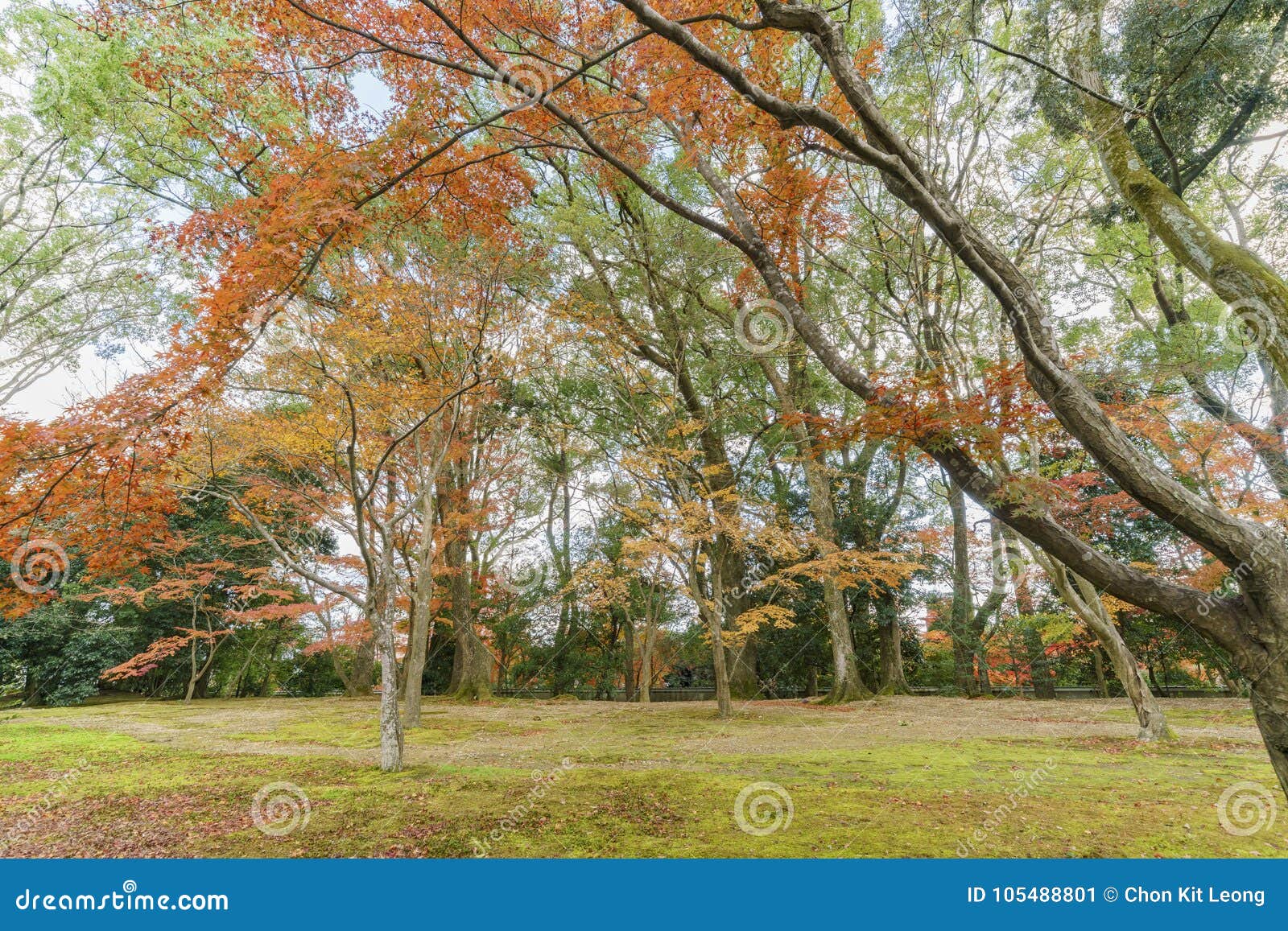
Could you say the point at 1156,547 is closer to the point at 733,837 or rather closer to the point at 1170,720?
the point at 1170,720

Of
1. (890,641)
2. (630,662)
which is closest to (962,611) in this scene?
(890,641)

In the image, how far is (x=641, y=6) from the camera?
9.07ft

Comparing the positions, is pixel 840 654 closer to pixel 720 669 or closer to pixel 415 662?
pixel 720 669

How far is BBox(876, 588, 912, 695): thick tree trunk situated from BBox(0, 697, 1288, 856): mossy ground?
491 cm

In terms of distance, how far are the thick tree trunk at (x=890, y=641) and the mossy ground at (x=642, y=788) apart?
4910 mm

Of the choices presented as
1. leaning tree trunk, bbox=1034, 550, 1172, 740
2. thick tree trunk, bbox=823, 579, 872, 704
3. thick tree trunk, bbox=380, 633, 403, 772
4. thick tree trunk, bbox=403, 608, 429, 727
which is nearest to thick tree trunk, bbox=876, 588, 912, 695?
thick tree trunk, bbox=823, 579, 872, 704

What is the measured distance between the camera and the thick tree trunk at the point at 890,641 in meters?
13.6

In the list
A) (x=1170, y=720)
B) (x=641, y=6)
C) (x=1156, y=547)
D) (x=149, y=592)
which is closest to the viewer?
(x=641, y=6)

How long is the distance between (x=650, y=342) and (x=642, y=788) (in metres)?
8.54

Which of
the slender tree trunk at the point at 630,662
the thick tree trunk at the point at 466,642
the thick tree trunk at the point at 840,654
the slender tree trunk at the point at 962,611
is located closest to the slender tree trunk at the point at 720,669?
the thick tree trunk at the point at 840,654

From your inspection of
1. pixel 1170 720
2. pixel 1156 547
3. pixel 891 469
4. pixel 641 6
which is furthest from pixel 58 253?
pixel 1156 547

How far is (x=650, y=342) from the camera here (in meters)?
11.5

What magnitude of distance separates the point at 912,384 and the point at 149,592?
16.9 m

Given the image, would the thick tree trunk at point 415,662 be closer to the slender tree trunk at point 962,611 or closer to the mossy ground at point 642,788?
the mossy ground at point 642,788
